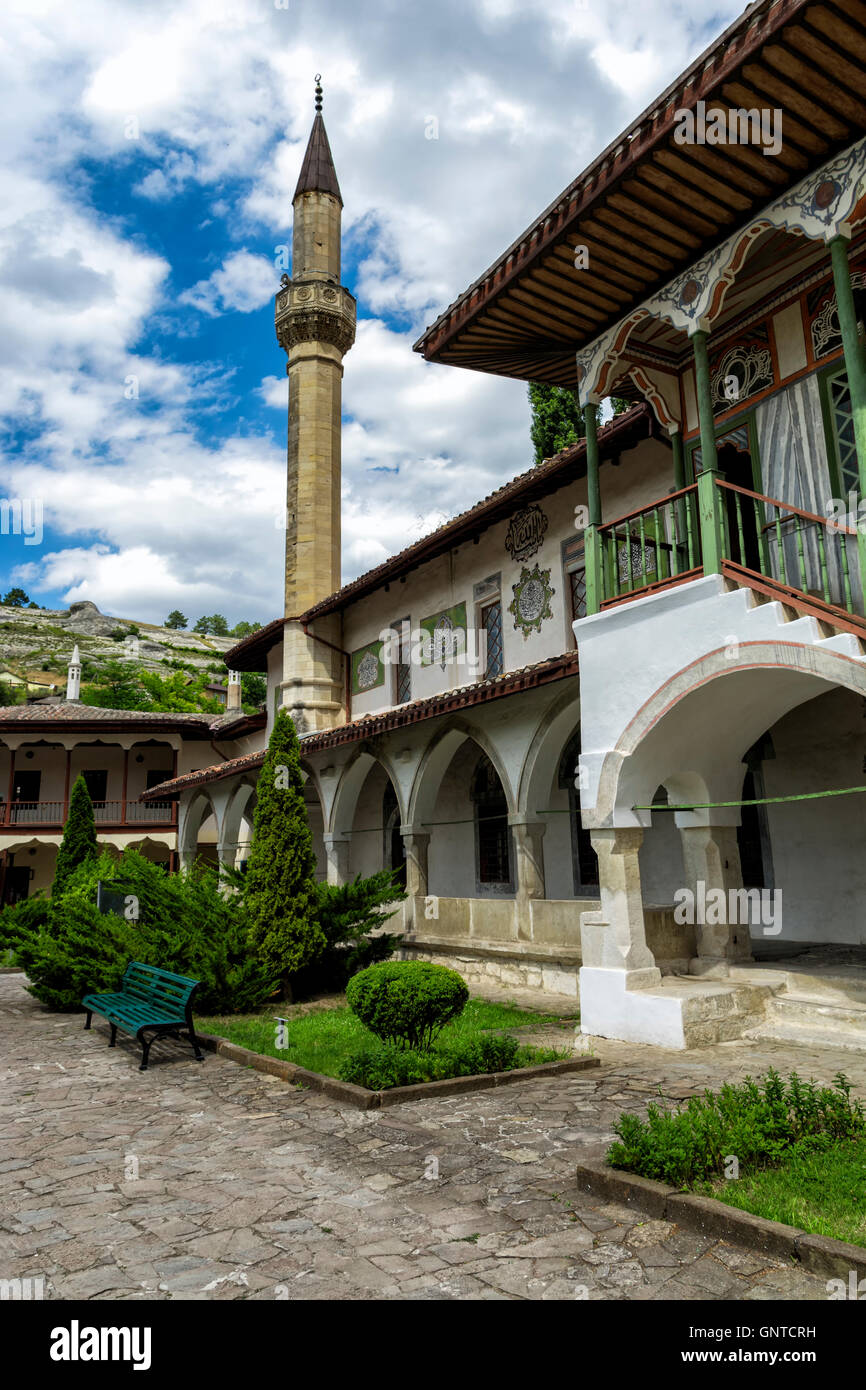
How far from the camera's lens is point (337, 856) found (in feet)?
51.6

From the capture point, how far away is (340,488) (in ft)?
64.4

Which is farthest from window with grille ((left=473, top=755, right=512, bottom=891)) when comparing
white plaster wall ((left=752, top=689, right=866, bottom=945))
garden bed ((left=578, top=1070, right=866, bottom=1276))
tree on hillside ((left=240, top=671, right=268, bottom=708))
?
tree on hillside ((left=240, top=671, right=268, bottom=708))

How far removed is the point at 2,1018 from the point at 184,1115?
235 inches

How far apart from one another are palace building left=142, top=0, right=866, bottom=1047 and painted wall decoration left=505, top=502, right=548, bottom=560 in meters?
0.05

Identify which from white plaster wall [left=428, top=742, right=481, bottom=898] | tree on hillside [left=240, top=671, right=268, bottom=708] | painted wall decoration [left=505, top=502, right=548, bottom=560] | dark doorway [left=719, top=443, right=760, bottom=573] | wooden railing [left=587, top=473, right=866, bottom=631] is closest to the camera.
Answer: wooden railing [left=587, top=473, right=866, bottom=631]

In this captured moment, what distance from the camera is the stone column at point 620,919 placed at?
7.67 m

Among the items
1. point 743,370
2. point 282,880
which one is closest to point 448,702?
point 282,880

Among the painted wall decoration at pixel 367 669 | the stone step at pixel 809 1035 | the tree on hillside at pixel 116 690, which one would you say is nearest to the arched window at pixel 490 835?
the painted wall decoration at pixel 367 669

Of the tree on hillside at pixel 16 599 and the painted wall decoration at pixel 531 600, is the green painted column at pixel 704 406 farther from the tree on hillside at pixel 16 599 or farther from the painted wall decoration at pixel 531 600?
the tree on hillside at pixel 16 599

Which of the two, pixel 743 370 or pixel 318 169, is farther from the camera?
pixel 318 169

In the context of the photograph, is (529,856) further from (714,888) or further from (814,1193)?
(814,1193)

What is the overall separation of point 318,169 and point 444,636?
1219 cm

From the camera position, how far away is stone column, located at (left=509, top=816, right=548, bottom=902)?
36.1ft

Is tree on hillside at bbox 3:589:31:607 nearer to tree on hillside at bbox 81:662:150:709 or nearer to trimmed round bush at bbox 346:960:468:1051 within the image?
tree on hillside at bbox 81:662:150:709
